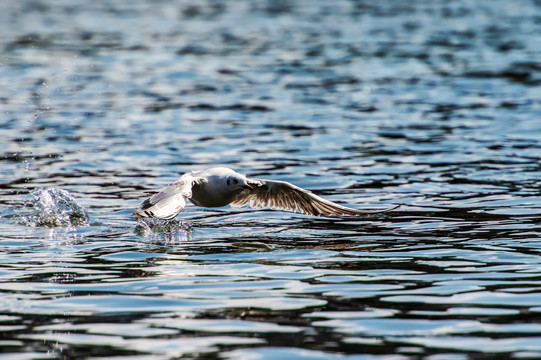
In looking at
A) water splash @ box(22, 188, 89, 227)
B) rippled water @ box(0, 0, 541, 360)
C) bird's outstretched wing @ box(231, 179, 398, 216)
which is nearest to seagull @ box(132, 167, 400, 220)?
bird's outstretched wing @ box(231, 179, 398, 216)

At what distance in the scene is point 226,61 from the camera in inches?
1155

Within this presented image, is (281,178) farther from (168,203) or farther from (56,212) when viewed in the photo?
(168,203)

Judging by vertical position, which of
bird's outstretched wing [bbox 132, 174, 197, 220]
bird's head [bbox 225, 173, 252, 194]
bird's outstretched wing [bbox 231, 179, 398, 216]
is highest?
bird's outstretched wing [bbox 132, 174, 197, 220]

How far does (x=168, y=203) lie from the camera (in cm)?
941

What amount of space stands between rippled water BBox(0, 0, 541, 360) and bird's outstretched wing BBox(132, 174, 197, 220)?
0.54 m

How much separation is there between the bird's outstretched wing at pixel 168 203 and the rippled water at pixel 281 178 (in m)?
0.54

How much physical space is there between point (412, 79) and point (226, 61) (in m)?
6.59

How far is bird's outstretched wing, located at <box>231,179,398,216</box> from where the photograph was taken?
1159 cm

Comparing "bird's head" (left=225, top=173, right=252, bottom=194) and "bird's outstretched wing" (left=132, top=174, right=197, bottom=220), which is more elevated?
"bird's outstretched wing" (left=132, top=174, right=197, bottom=220)

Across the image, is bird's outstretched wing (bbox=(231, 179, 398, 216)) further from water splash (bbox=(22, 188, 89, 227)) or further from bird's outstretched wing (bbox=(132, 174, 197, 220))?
water splash (bbox=(22, 188, 89, 227))

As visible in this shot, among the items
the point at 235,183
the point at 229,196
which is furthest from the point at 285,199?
the point at 235,183

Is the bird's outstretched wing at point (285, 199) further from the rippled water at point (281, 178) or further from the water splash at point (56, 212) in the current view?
the water splash at point (56, 212)

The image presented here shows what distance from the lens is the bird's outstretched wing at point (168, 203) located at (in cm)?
912

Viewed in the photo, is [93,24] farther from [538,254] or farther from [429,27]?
[538,254]
